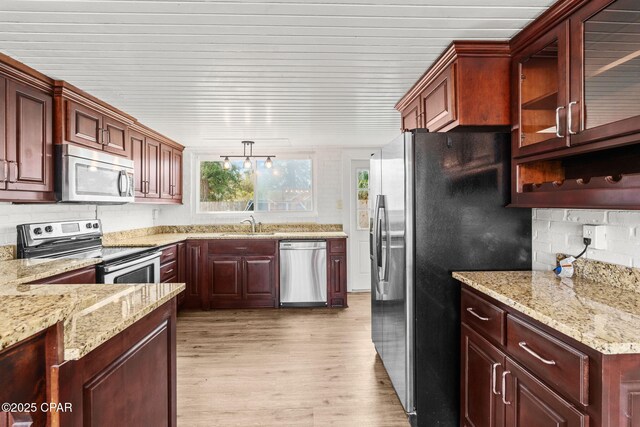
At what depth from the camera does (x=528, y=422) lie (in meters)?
1.33

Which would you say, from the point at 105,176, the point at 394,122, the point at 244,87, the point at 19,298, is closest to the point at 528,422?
the point at 19,298

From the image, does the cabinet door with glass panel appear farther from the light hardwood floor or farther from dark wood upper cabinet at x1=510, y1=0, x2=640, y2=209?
the light hardwood floor

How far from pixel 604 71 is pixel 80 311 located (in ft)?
6.98

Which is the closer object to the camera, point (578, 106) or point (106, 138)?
point (578, 106)

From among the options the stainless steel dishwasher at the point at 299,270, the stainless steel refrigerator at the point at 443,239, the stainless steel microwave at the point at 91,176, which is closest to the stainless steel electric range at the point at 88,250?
the stainless steel microwave at the point at 91,176

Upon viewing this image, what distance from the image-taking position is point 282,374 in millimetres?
Answer: 2648

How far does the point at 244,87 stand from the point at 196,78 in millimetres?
350

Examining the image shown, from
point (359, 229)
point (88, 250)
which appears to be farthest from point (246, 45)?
point (359, 229)

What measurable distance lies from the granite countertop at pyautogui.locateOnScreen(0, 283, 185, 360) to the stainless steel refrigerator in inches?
49.8

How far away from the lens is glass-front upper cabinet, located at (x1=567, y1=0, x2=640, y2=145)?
3.97ft

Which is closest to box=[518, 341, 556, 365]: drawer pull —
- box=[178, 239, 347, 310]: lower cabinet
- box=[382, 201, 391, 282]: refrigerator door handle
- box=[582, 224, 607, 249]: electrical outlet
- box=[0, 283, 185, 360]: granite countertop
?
box=[582, 224, 607, 249]: electrical outlet

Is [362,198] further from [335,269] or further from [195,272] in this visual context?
[195,272]

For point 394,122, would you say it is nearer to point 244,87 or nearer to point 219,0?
point 244,87

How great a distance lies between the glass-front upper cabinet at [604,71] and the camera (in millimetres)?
1211
